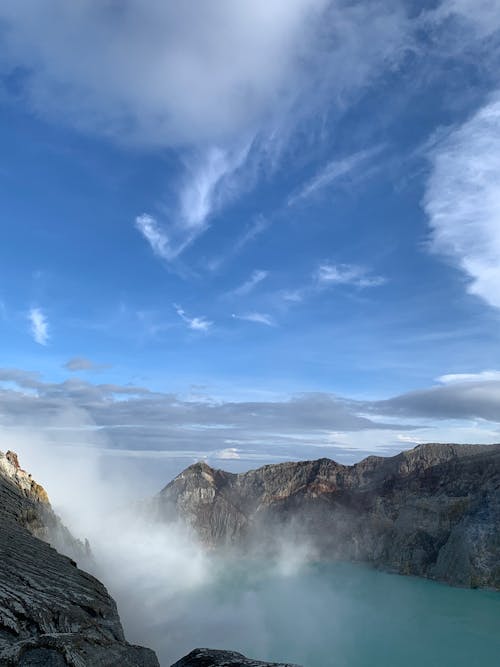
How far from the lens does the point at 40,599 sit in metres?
17.1

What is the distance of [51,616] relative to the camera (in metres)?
15.7

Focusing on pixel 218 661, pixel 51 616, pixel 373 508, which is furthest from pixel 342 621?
pixel 218 661

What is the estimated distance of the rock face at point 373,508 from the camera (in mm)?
95938

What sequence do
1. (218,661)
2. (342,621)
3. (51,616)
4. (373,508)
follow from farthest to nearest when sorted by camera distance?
(373,508) → (342,621) → (51,616) → (218,661)

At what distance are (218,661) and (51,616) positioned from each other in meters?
10.5

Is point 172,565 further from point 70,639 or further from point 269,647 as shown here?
point 70,639

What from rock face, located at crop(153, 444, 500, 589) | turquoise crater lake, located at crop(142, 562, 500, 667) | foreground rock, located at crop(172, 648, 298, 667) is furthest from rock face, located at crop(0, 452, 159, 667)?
rock face, located at crop(153, 444, 500, 589)

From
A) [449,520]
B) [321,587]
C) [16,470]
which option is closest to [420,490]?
[449,520]

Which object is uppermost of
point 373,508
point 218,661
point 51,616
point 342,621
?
point 218,661

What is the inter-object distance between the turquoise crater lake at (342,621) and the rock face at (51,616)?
3600 centimetres

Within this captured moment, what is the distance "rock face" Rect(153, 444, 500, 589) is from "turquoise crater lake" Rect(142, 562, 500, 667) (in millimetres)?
6250

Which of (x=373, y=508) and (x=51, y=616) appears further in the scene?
(x=373, y=508)

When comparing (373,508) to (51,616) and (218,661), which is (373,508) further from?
(218,661)

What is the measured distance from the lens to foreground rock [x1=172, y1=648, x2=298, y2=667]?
790 centimetres
